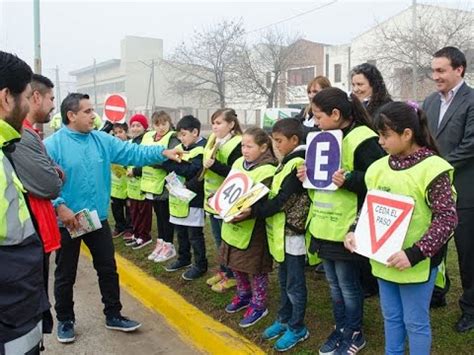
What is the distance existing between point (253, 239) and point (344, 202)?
3.33 feet

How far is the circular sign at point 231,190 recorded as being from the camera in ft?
13.4

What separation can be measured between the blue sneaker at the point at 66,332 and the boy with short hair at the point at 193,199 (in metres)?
1.37

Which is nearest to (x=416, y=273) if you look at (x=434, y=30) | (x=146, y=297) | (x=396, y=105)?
(x=396, y=105)

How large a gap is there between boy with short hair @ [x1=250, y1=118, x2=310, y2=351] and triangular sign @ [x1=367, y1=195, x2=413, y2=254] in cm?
79

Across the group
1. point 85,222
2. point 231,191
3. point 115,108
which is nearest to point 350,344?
point 231,191

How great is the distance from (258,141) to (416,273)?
1796mm

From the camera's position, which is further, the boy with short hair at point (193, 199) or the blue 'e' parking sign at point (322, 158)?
the boy with short hair at point (193, 199)

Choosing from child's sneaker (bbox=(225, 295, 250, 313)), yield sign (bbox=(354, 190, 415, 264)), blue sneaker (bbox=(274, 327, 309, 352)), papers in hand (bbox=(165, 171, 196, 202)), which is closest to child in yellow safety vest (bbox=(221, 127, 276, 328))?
child's sneaker (bbox=(225, 295, 250, 313))

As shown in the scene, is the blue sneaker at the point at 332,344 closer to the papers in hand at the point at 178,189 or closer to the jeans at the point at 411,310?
the jeans at the point at 411,310

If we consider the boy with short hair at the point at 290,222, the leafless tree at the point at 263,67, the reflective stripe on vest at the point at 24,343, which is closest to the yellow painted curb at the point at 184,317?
the boy with short hair at the point at 290,222

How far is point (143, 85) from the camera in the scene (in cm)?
7962

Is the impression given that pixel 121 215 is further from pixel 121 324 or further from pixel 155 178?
pixel 121 324

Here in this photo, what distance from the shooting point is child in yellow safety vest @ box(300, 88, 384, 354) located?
3.41 meters

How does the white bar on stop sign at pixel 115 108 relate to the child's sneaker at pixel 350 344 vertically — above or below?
above
